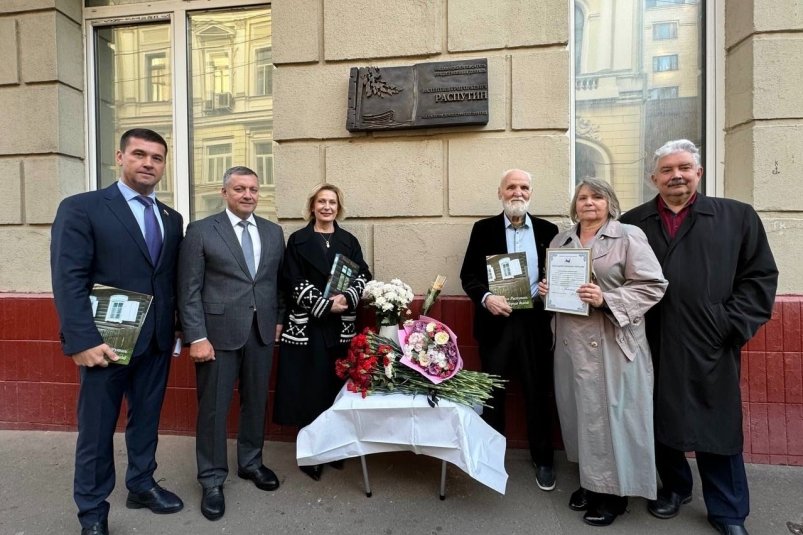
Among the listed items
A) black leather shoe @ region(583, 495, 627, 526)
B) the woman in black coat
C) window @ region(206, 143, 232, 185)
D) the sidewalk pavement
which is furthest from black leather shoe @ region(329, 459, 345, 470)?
window @ region(206, 143, 232, 185)

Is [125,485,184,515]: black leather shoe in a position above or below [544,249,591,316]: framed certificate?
below

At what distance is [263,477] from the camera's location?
3012 millimetres

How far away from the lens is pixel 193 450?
360 centimetres

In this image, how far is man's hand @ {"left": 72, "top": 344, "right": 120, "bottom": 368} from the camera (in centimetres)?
235

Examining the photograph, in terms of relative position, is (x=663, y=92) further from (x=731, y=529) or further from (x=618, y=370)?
(x=731, y=529)

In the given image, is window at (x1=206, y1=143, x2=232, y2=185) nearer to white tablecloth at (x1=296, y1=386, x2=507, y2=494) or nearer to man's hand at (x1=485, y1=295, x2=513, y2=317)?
white tablecloth at (x1=296, y1=386, x2=507, y2=494)

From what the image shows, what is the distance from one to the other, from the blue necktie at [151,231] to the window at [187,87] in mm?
1511

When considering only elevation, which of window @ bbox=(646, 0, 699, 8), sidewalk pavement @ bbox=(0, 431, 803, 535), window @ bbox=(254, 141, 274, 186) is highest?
window @ bbox=(646, 0, 699, 8)

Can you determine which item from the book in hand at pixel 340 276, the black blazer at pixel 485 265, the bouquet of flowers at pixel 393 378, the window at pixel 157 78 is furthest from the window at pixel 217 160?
the black blazer at pixel 485 265

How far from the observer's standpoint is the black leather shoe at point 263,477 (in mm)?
2994

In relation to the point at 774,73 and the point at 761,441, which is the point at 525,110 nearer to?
the point at 774,73

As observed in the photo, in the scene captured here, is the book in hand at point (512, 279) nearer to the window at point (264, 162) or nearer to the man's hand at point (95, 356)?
the man's hand at point (95, 356)

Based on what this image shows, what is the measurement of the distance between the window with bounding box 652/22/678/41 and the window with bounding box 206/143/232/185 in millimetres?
3937

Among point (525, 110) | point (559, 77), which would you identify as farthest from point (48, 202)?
point (559, 77)
